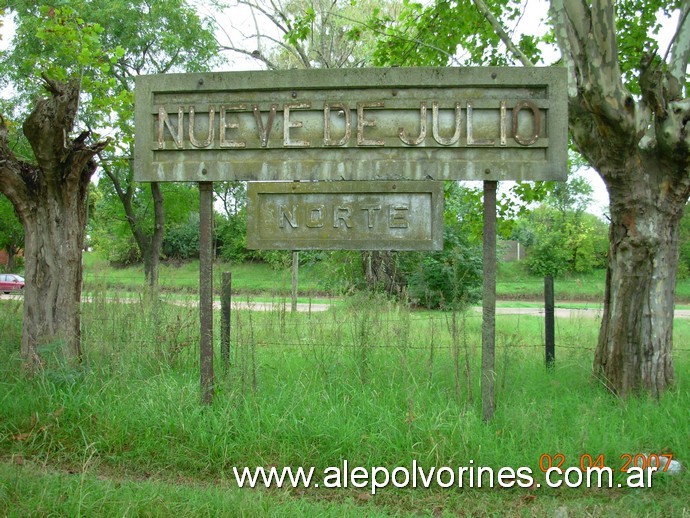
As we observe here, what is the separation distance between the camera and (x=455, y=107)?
4562 millimetres

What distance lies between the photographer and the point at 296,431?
4.29 meters

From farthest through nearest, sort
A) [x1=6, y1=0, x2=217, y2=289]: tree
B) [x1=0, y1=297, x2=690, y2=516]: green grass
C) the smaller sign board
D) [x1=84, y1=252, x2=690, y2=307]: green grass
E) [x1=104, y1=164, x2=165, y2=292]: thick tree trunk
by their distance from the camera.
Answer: [x1=84, y1=252, x2=690, y2=307]: green grass → [x1=104, y1=164, x2=165, y2=292]: thick tree trunk → [x1=6, y1=0, x2=217, y2=289]: tree → the smaller sign board → [x1=0, y1=297, x2=690, y2=516]: green grass

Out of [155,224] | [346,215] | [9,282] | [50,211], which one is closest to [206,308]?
[346,215]

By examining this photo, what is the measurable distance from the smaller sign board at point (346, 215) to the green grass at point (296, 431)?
1109 mm

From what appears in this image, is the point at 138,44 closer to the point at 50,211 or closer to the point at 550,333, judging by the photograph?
the point at 50,211

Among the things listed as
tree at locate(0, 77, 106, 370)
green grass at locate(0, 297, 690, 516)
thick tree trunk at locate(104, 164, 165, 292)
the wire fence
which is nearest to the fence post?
the wire fence

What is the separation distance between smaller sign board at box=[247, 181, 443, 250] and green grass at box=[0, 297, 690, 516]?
1.11 metres

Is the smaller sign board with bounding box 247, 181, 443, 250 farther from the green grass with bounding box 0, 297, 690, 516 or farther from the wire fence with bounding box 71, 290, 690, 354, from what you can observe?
the green grass with bounding box 0, 297, 690, 516

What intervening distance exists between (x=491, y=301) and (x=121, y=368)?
11.0 ft

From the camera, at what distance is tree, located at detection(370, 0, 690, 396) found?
17.2 feet

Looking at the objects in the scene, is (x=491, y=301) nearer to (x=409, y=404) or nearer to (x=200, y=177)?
(x=409, y=404)

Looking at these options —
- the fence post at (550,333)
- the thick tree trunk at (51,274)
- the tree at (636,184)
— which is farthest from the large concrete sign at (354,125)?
the fence post at (550,333)

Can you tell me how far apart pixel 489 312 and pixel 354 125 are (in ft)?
6.11

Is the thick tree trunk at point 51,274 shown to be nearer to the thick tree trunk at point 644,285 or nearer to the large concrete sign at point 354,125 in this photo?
the large concrete sign at point 354,125
